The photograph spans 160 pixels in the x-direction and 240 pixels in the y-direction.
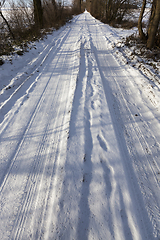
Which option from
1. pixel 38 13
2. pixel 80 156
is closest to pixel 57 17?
pixel 38 13

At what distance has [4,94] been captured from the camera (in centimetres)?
370

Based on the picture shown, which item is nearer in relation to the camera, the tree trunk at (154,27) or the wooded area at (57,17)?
the tree trunk at (154,27)

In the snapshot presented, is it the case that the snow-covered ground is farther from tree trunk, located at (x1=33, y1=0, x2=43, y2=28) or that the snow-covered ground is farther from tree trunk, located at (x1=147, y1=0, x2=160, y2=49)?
tree trunk, located at (x1=33, y1=0, x2=43, y2=28)

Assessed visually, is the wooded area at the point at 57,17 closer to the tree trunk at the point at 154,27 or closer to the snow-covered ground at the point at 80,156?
the tree trunk at the point at 154,27

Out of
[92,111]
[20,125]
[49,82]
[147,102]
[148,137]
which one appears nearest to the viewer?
[148,137]

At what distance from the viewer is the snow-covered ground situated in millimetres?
1622

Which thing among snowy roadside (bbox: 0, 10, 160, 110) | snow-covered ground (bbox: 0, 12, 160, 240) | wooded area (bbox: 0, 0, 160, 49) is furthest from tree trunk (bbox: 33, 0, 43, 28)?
snow-covered ground (bbox: 0, 12, 160, 240)

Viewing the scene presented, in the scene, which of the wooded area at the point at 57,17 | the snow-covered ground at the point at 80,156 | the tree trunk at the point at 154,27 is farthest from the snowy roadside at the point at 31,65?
the wooded area at the point at 57,17

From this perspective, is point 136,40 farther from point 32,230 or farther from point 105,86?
point 32,230

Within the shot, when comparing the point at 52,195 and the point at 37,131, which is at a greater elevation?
the point at 37,131

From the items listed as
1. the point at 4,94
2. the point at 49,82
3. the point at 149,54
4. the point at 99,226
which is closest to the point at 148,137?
the point at 99,226

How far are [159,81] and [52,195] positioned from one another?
4481 mm

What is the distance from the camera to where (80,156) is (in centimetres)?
230

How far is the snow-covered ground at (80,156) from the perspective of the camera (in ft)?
5.32
